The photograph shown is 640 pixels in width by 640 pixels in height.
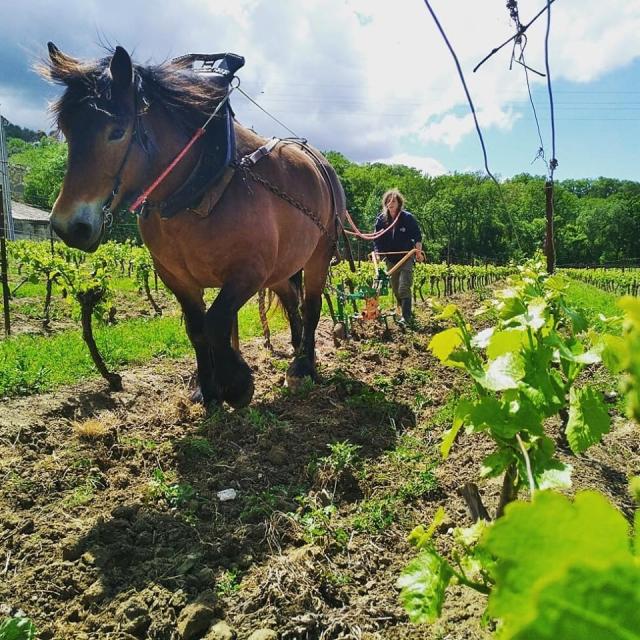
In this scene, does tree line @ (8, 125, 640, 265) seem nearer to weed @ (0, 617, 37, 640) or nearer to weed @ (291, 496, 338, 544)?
weed @ (291, 496, 338, 544)

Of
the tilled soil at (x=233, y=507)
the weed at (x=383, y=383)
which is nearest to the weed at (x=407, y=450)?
the tilled soil at (x=233, y=507)

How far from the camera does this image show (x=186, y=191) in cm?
307

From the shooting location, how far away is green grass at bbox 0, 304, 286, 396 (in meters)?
4.46

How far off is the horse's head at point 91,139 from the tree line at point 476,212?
201 ft

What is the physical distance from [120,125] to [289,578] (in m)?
2.34

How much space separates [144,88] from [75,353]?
350 cm

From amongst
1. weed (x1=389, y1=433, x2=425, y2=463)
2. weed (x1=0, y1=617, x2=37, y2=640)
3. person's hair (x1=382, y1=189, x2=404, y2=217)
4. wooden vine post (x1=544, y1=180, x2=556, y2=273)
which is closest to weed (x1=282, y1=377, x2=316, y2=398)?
weed (x1=389, y1=433, x2=425, y2=463)

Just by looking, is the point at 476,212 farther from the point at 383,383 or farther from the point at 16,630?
the point at 16,630

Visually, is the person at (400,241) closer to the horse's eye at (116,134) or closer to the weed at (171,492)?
the horse's eye at (116,134)

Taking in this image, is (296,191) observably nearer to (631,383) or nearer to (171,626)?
(171,626)

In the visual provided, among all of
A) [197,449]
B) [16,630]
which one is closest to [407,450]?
[197,449]

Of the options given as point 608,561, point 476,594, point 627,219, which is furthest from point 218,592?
point 627,219

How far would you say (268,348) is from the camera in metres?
6.05

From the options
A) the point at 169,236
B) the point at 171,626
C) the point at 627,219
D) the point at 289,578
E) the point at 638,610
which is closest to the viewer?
the point at 638,610
